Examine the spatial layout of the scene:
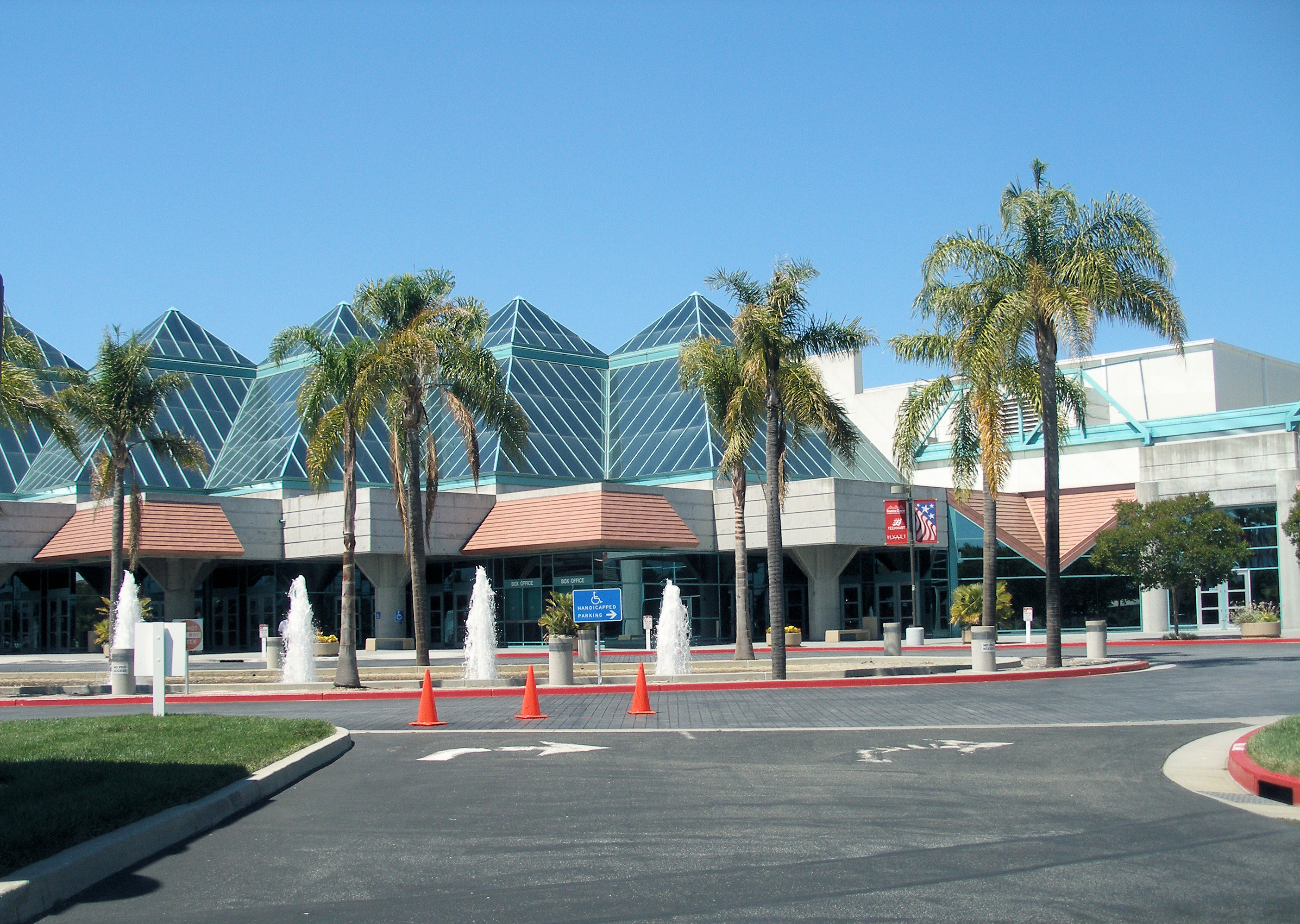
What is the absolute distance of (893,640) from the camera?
100ft

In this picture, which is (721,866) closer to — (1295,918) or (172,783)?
(1295,918)

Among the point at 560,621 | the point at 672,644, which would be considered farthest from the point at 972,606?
the point at 672,644

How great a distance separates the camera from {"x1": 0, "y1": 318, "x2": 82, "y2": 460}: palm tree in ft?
74.3

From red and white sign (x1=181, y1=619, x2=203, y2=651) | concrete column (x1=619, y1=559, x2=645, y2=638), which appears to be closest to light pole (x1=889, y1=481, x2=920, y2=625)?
concrete column (x1=619, y1=559, x2=645, y2=638)

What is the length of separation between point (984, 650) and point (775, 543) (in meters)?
4.61

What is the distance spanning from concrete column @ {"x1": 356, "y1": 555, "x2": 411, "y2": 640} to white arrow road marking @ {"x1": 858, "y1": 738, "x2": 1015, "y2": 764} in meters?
34.1

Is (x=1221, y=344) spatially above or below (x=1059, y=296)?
above

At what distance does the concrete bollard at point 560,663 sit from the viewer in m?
22.4

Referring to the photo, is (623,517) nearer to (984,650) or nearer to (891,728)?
(984,650)

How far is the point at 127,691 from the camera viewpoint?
879 inches

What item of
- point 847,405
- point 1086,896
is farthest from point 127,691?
point 847,405

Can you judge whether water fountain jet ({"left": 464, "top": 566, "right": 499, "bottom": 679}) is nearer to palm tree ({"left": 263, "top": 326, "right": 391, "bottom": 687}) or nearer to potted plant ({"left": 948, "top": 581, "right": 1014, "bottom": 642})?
palm tree ({"left": 263, "top": 326, "right": 391, "bottom": 687})

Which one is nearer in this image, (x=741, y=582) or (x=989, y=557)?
(x=989, y=557)

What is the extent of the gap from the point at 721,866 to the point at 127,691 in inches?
712
